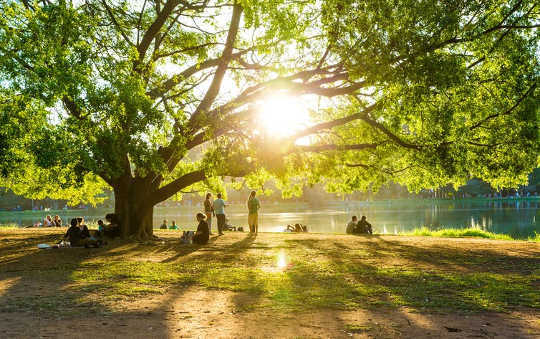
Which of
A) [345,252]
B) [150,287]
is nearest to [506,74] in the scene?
[345,252]

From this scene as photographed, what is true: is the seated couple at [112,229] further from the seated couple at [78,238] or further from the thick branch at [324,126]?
the thick branch at [324,126]

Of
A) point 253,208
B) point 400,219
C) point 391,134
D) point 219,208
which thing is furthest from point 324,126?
point 400,219

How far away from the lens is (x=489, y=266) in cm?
1111

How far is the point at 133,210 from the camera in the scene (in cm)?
1708

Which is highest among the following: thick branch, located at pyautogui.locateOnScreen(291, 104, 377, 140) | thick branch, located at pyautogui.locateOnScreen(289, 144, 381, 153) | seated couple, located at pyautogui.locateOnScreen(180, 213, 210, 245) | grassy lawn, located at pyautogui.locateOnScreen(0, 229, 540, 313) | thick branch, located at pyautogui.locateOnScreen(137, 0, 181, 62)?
thick branch, located at pyautogui.locateOnScreen(137, 0, 181, 62)

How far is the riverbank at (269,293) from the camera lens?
602cm

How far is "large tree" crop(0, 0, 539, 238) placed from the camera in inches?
464

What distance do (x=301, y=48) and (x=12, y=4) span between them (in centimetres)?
834

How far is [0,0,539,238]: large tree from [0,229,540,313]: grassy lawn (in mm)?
2502

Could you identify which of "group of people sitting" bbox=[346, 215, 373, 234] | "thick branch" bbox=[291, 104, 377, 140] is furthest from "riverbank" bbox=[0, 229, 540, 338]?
"group of people sitting" bbox=[346, 215, 373, 234]

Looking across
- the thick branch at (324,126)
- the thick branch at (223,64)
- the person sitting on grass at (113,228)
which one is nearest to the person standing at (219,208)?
the person sitting on grass at (113,228)

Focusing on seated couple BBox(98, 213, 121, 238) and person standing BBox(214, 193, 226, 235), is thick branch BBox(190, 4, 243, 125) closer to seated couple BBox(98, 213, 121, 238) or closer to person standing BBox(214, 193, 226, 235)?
person standing BBox(214, 193, 226, 235)

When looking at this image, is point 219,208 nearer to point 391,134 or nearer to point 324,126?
point 324,126

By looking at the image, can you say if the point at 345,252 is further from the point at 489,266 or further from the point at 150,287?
the point at 150,287
